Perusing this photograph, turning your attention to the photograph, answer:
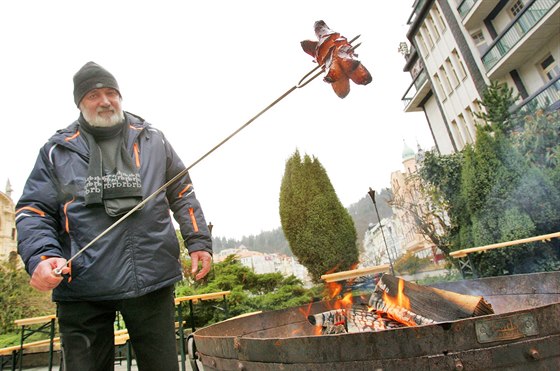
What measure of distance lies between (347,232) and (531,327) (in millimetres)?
8612

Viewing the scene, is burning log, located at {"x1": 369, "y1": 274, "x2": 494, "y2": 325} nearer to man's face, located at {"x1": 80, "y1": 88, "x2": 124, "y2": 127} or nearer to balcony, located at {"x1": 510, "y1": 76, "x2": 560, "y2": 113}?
man's face, located at {"x1": 80, "y1": 88, "x2": 124, "y2": 127}

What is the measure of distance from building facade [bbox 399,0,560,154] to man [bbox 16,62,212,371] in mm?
10331

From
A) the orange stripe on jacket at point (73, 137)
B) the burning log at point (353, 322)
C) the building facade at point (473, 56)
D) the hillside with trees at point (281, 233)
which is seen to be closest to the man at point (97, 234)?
the orange stripe on jacket at point (73, 137)

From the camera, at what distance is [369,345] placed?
117 centimetres

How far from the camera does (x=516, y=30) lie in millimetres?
10594

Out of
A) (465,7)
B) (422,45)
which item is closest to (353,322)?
(465,7)

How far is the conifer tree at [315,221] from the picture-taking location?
30.7ft

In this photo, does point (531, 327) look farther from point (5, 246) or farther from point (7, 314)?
point (5, 246)

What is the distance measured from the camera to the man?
144cm

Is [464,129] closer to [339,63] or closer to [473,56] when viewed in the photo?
[473,56]

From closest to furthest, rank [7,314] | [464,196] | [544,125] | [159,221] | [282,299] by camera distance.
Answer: [159,221]
[282,299]
[544,125]
[464,196]
[7,314]

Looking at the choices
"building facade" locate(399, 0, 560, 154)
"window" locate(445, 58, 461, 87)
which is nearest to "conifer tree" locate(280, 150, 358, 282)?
"building facade" locate(399, 0, 560, 154)

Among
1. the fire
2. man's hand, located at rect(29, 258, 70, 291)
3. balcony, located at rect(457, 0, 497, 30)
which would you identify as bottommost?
the fire

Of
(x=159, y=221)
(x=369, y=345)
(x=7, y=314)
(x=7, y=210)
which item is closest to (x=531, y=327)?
(x=369, y=345)
